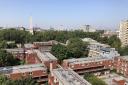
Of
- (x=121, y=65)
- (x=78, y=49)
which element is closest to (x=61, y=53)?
(x=78, y=49)

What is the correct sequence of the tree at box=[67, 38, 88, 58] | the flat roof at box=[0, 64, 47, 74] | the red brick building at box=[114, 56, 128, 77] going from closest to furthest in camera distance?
the flat roof at box=[0, 64, 47, 74] < the red brick building at box=[114, 56, 128, 77] < the tree at box=[67, 38, 88, 58]

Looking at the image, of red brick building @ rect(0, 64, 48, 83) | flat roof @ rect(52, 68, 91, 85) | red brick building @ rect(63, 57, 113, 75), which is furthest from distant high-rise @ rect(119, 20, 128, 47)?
flat roof @ rect(52, 68, 91, 85)

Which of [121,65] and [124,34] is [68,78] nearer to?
[121,65]

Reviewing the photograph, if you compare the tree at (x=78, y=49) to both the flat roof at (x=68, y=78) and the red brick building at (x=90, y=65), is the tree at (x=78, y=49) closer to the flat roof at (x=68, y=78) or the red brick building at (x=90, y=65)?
the red brick building at (x=90, y=65)

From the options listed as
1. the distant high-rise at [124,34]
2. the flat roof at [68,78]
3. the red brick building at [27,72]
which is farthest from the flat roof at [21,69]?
the distant high-rise at [124,34]

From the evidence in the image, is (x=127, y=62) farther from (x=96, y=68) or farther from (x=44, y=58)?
(x=44, y=58)

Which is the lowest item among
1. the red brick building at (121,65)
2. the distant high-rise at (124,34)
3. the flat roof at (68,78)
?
the red brick building at (121,65)

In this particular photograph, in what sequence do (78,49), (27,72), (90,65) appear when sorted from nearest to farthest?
(27,72)
(90,65)
(78,49)

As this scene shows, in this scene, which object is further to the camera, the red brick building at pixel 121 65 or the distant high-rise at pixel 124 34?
the distant high-rise at pixel 124 34

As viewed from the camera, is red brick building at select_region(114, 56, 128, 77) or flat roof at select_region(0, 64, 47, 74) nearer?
flat roof at select_region(0, 64, 47, 74)

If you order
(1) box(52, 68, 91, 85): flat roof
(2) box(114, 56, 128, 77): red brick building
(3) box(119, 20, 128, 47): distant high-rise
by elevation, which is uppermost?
(3) box(119, 20, 128, 47): distant high-rise

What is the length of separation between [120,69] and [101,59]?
3.26 m

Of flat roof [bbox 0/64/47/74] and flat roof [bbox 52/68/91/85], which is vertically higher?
flat roof [bbox 52/68/91/85]

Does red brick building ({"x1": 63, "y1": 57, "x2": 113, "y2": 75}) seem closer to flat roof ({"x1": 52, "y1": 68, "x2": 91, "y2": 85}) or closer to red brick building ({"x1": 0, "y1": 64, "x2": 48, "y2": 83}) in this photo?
red brick building ({"x1": 0, "y1": 64, "x2": 48, "y2": 83})
